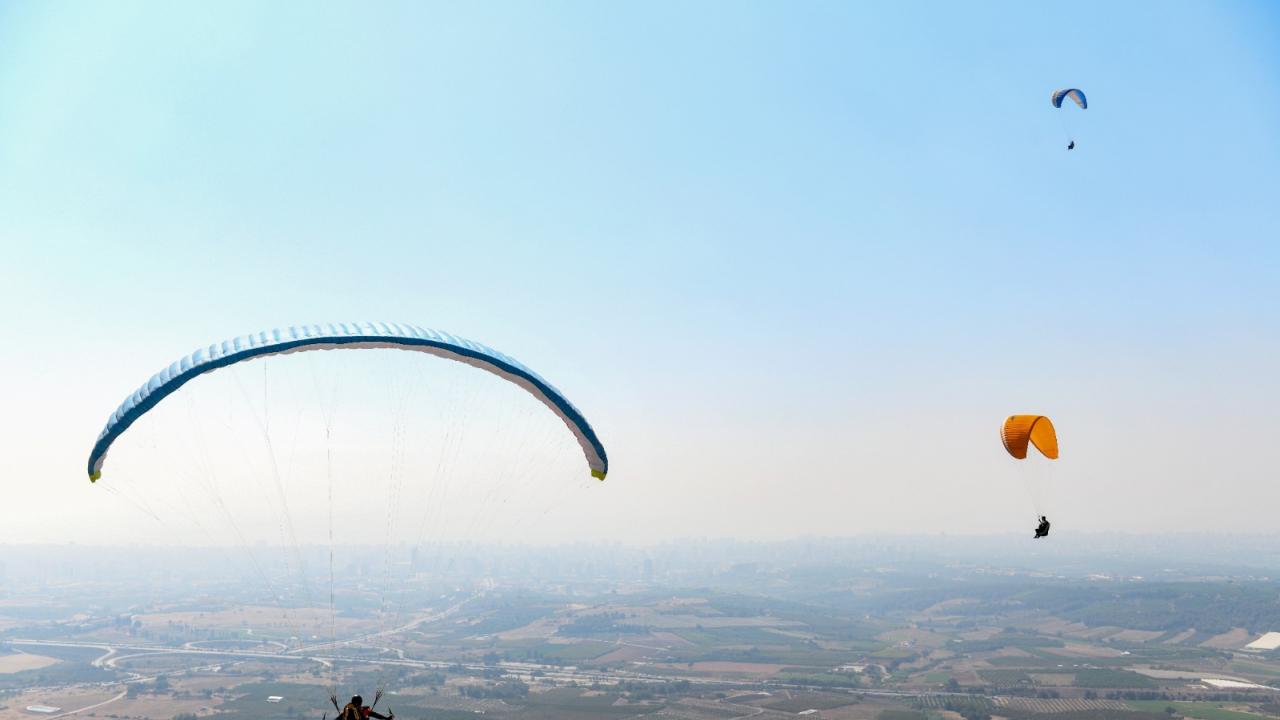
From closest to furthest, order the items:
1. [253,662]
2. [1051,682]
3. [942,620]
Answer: [1051,682], [253,662], [942,620]

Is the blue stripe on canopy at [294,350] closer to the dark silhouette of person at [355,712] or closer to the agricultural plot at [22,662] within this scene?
the dark silhouette of person at [355,712]

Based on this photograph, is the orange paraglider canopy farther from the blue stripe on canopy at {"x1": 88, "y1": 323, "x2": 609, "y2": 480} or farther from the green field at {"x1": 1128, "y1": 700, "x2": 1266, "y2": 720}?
the green field at {"x1": 1128, "y1": 700, "x2": 1266, "y2": 720}

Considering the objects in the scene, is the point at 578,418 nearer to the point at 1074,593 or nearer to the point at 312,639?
the point at 312,639

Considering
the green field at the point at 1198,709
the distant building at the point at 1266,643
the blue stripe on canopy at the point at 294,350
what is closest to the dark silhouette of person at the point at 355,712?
the blue stripe on canopy at the point at 294,350

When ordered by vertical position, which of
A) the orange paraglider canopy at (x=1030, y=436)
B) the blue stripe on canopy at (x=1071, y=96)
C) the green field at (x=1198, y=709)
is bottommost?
the green field at (x=1198, y=709)

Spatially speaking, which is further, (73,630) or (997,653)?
(73,630)

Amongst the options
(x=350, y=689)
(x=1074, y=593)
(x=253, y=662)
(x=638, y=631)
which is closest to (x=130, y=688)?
(x=253, y=662)
